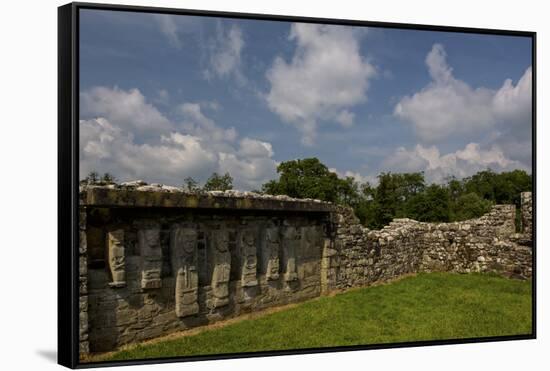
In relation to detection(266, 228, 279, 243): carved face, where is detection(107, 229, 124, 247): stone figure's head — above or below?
above

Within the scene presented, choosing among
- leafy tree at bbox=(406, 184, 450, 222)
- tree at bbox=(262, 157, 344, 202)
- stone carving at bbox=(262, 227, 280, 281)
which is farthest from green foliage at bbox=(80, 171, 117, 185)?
leafy tree at bbox=(406, 184, 450, 222)

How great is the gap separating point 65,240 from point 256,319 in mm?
3436

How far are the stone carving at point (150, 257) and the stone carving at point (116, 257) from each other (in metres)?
0.29

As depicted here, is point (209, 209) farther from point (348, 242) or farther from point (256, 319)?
point (348, 242)

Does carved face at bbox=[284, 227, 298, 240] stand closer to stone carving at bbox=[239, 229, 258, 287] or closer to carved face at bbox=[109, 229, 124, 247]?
stone carving at bbox=[239, 229, 258, 287]

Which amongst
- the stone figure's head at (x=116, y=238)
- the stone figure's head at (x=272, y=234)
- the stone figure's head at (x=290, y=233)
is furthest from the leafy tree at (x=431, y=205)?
the stone figure's head at (x=116, y=238)

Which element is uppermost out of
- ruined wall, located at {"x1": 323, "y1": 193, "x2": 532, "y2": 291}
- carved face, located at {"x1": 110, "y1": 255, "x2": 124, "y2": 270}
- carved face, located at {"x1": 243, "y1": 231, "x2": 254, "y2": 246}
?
carved face, located at {"x1": 243, "y1": 231, "x2": 254, "y2": 246}

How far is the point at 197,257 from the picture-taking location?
8.14 metres

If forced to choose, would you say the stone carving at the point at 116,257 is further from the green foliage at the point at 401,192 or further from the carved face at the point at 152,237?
the green foliage at the point at 401,192

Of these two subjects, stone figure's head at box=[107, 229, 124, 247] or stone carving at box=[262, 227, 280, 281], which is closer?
stone figure's head at box=[107, 229, 124, 247]

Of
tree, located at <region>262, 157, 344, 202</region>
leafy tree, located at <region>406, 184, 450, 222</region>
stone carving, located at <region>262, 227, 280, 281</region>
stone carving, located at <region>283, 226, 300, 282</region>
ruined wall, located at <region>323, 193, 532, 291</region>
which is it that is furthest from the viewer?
leafy tree, located at <region>406, 184, 450, 222</region>

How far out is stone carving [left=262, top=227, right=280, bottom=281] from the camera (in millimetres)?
9711

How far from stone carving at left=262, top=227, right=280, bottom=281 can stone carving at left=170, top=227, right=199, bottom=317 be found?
181 centimetres

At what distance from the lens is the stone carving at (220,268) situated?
8.46 m
